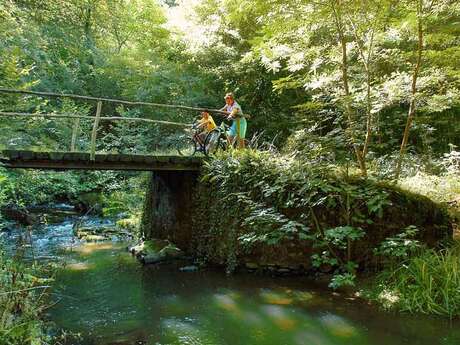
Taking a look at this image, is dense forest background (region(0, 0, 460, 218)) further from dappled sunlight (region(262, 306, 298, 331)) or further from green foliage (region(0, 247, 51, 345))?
dappled sunlight (region(262, 306, 298, 331))

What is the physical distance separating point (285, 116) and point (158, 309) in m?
8.62

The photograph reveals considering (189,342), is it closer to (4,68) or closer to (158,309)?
(158,309)

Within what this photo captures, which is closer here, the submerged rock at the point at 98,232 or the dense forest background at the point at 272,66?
the dense forest background at the point at 272,66

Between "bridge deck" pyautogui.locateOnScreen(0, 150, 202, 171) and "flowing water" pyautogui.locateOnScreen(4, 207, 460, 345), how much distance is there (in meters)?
2.13

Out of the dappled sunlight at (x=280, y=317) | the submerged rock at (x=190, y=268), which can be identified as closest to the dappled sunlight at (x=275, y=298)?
the dappled sunlight at (x=280, y=317)

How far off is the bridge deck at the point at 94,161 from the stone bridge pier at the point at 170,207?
2.07 ft

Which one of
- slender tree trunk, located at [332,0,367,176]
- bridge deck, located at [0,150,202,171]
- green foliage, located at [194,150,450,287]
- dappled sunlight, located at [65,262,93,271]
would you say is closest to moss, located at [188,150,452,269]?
green foliage, located at [194,150,450,287]

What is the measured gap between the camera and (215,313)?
6809 millimetres

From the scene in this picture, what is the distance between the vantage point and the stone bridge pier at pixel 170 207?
11.2 metres

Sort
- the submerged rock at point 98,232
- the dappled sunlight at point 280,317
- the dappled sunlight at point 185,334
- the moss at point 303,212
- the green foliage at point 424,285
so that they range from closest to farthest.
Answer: the dappled sunlight at point 185,334
the dappled sunlight at point 280,317
the green foliage at point 424,285
the moss at point 303,212
the submerged rock at point 98,232

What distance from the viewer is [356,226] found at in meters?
8.02

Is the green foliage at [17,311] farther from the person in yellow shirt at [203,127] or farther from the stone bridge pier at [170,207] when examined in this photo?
the person in yellow shirt at [203,127]

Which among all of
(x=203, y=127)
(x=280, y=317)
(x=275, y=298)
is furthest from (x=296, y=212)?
(x=203, y=127)

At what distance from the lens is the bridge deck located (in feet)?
30.0
